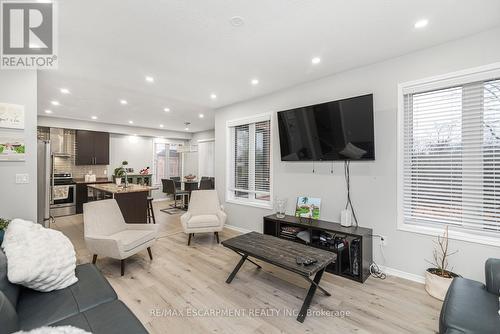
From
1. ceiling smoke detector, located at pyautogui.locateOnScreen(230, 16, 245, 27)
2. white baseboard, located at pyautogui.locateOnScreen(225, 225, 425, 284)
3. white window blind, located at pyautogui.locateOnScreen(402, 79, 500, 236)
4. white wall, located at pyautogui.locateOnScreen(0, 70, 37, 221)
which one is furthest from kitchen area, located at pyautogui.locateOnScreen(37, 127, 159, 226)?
white window blind, located at pyautogui.locateOnScreen(402, 79, 500, 236)

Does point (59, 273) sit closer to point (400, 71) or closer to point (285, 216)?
point (285, 216)

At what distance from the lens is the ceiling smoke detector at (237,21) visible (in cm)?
207

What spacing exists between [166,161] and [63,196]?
351 centimetres

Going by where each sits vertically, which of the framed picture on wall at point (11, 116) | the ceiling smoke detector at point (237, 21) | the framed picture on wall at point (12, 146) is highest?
the ceiling smoke detector at point (237, 21)

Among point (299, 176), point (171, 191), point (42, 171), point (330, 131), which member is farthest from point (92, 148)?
point (330, 131)

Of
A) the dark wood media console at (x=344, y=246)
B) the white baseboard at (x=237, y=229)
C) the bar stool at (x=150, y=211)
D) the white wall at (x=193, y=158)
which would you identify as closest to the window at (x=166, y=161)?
the white wall at (x=193, y=158)

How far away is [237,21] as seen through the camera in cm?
211

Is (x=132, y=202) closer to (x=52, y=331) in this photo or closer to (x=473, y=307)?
(x=52, y=331)

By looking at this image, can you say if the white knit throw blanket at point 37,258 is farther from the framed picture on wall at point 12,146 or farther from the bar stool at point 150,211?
the bar stool at point 150,211

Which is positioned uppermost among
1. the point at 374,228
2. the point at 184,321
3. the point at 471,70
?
the point at 471,70

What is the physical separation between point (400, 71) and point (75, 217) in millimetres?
7567

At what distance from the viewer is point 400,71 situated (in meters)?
2.78

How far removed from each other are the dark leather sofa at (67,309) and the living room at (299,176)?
0.01 m

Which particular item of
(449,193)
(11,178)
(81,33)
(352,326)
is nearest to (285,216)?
(352,326)
